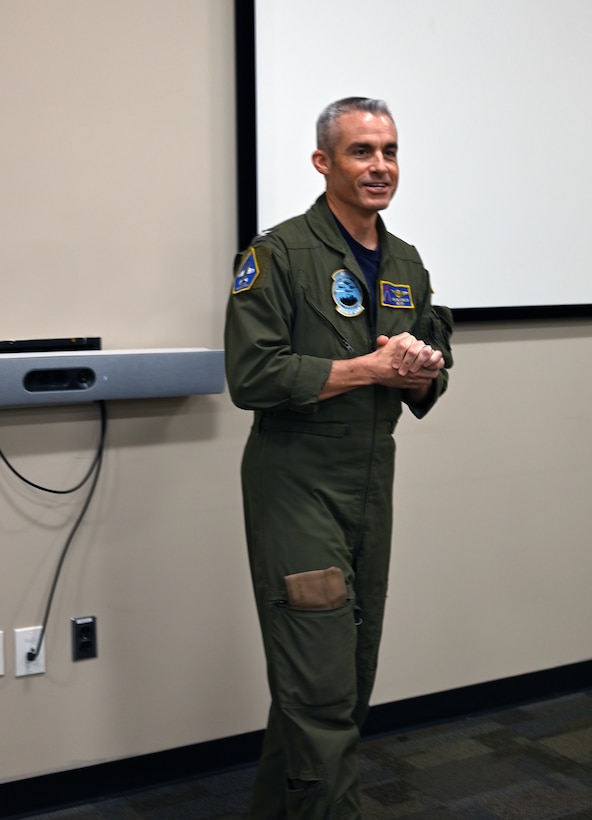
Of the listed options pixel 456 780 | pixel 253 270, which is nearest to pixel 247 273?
pixel 253 270

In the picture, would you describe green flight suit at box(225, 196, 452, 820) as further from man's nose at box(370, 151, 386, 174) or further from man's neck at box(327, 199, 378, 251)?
man's nose at box(370, 151, 386, 174)

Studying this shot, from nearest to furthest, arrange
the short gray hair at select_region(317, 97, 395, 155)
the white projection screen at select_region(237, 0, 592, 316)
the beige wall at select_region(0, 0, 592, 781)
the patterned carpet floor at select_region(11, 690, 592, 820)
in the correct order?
the short gray hair at select_region(317, 97, 395, 155), the beige wall at select_region(0, 0, 592, 781), the patterned carpet floor at select_region(11, 690, 592, 820), the white projection screen at select_region(237, 0, 592, 316)

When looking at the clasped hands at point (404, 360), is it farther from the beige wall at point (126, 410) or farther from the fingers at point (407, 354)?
the beige wall at point (126, 410)

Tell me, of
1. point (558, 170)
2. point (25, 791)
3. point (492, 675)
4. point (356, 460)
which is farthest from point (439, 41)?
point (25, 791)

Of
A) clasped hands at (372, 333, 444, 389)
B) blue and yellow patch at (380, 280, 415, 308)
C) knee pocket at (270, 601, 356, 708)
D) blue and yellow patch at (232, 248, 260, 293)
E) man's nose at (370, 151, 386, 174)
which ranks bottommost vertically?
Answer: knee pocket at (270, 601, 356, 708)

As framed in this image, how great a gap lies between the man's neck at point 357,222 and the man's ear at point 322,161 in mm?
64

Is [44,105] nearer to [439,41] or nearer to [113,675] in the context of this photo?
[439,41]

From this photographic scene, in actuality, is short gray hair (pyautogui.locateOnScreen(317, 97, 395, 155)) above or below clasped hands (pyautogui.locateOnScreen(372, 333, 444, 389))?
above

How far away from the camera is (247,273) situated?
6.66 ft

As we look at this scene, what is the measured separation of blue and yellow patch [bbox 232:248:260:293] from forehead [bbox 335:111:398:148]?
0.93 feet

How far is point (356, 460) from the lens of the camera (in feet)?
6.84

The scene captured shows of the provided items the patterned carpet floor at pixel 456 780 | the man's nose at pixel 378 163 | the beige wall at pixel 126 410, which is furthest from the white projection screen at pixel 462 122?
the patterned carpet floor at pixel 456 780

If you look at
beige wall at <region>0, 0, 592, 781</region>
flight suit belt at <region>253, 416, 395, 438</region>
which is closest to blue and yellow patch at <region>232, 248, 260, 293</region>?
flight suit belt at <region>253, 416, 395, 438</region>

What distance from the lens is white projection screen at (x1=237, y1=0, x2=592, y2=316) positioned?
2602 millimetres
